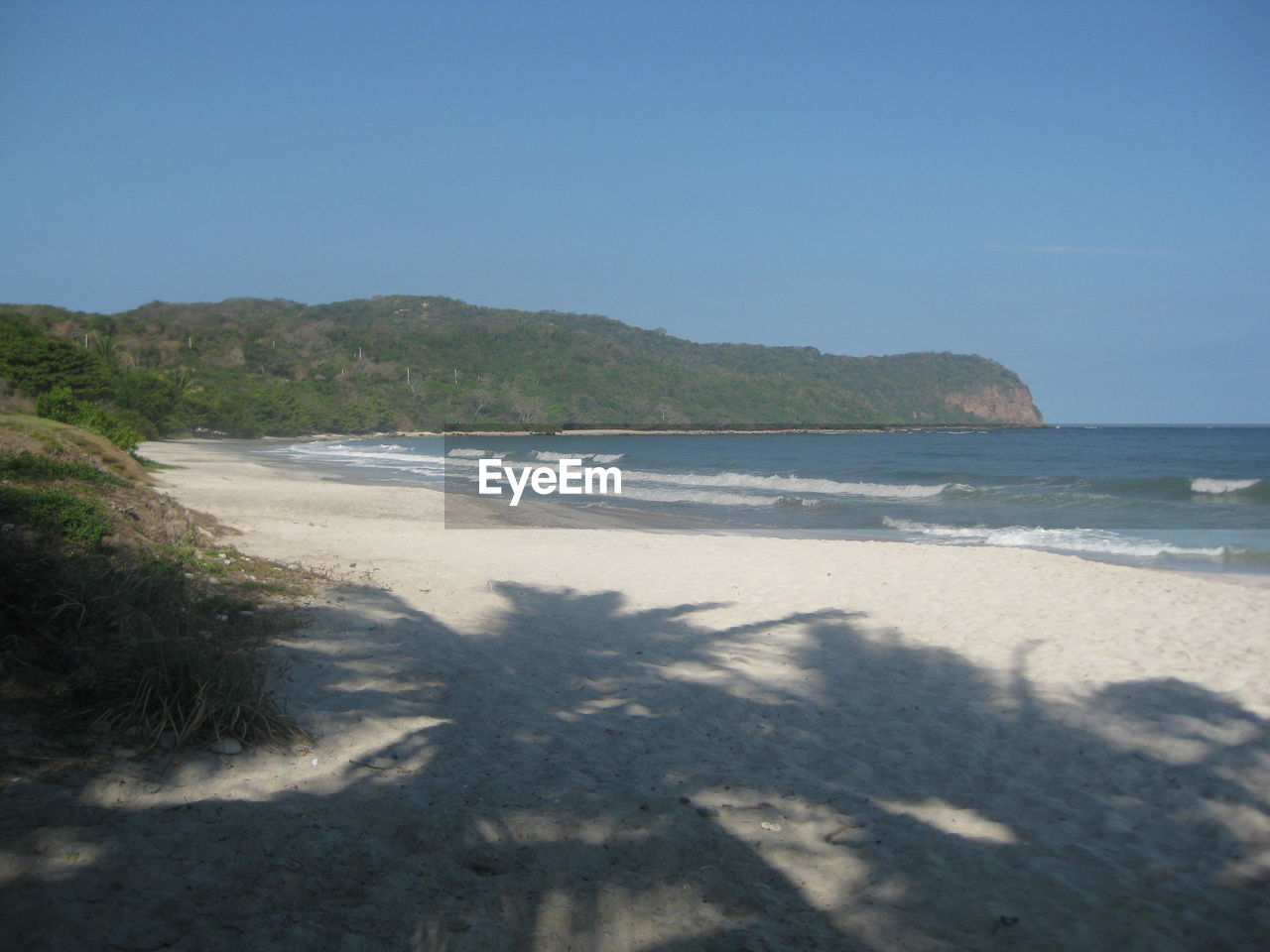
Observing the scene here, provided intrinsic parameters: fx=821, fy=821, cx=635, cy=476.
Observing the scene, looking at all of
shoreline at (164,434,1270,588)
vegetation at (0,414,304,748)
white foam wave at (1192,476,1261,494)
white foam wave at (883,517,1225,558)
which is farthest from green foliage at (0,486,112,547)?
white foam wave at (1192,476,1261,494)

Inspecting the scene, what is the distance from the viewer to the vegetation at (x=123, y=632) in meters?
3.67

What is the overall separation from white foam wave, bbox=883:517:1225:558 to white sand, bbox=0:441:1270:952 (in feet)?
20.5

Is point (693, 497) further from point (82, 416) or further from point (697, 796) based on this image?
point (697, 796)

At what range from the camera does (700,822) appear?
3570mm

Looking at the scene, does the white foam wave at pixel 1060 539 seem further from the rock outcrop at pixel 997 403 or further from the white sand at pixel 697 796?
the rock outcrop at pixel 997 403

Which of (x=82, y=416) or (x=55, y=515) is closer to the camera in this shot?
(x=55, y=515)

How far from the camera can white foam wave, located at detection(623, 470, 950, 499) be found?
25.6 m

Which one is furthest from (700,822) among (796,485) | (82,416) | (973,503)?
(796,485)

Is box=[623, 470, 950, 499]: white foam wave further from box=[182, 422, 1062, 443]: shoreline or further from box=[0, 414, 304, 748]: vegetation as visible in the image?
box=[182, 422, 1062, 443]: shoreline

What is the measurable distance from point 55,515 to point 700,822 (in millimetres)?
5224

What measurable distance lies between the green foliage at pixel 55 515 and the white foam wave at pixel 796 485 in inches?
856

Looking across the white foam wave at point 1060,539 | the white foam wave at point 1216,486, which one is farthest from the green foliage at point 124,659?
the white foam wave at point 1216,486

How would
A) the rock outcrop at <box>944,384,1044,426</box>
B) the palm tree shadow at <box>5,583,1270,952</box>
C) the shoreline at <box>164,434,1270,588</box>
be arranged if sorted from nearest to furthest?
the palm tree shadow at <box>5,583,1270,952</box>, the shoreline at <box>164,434,1270,588</box>, the rock outcrop at <box>944,384,1044,426</box>

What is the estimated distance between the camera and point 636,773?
13.4 feet
